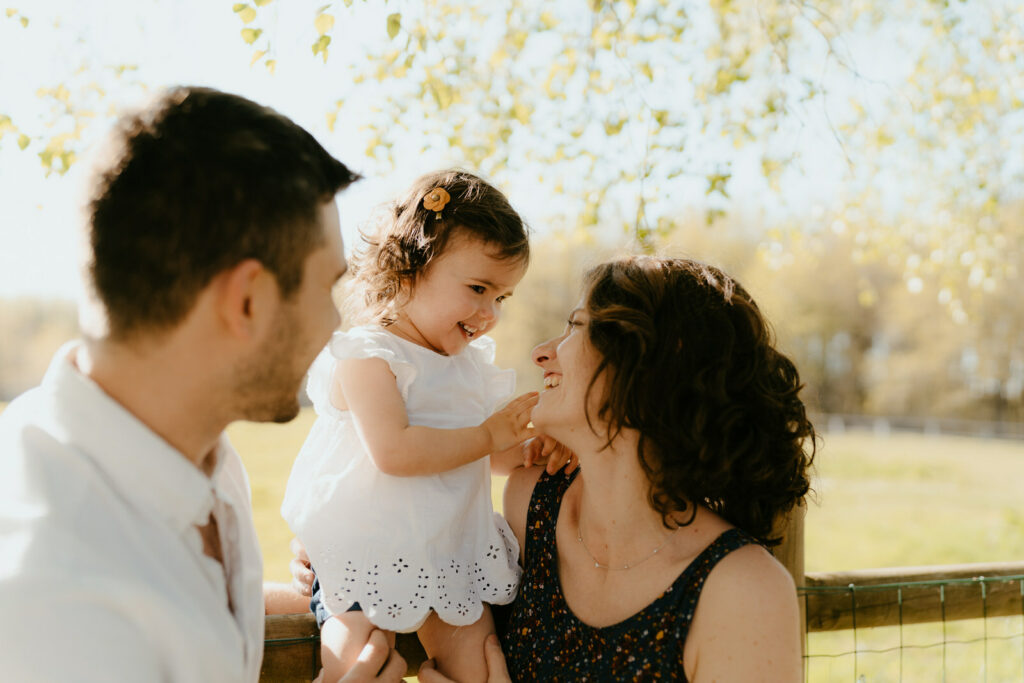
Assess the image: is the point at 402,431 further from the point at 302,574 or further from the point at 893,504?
the point at 893,504

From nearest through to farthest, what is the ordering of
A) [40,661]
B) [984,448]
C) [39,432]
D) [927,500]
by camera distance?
[40,661] → [39,432] → [927,500] → [984,448]

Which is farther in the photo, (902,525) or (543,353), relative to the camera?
(902,525)

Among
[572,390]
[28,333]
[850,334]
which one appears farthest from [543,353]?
[28,333]

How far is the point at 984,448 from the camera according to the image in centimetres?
2856

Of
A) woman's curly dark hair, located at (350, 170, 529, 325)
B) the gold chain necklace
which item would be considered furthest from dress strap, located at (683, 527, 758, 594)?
woman's curly dark hair, located at (350, 170, 529, 325)

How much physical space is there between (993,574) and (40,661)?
3158 millimetres

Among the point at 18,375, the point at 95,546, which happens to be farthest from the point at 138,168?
the point at 18,375

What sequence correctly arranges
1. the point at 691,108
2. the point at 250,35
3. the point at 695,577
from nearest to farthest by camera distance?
the point at 695,577 < the point at 250,35 < the point at 691,108

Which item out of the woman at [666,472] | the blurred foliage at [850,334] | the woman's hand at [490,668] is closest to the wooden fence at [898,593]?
the woman's hand at [490,668]

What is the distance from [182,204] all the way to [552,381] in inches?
46.6

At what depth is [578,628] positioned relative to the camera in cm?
209

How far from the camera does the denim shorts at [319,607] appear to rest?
7.16 feet

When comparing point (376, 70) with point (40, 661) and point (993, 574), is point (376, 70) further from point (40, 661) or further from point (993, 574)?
point (40, 661)

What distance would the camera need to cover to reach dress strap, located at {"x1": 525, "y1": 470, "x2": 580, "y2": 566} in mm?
2311
